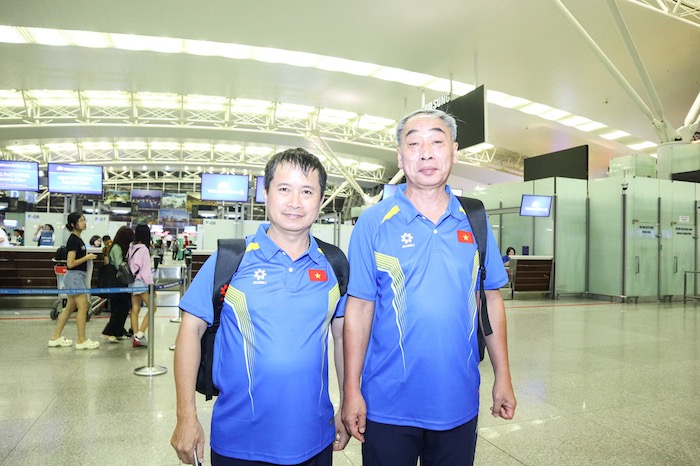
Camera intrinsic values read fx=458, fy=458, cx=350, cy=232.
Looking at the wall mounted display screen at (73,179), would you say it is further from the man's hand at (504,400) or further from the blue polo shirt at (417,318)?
the man's hand at (504,400)

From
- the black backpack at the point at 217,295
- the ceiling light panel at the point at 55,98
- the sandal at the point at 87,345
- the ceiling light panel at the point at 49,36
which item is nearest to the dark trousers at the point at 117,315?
the sandal at the point at 87,345

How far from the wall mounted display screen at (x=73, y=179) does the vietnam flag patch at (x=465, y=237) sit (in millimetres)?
12401

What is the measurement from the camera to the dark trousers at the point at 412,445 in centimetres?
147

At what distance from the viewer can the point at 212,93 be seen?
691 inches

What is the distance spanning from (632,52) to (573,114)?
893 cm

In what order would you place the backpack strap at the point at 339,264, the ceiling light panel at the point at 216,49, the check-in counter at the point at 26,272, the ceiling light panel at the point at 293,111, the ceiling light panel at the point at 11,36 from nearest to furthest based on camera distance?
the backpack strap at the point at 339,264 < the check-in counter at the point at 26,272 < the ceiling light panel at the point at 11,36 < the ceiling light panel at the point at 216,49 < the ceiling light panel at the point at 293,111

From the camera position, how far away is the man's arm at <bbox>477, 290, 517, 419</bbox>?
1.67 m

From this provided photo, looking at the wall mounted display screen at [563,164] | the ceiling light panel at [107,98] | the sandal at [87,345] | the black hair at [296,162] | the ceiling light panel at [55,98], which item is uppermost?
the ceiling light panel at [107,98]

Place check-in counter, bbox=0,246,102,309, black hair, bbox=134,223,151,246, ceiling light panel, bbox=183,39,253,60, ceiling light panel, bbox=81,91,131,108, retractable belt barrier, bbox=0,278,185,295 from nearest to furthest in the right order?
retractable belt barrier, bbox=0,278,185,295
black hair, bbox=134,223,151,246
check-in counter, bbox=0,246,102,309
ceiling light panel, bbox=183,39,253,60
ceiling light panel, bbox=81,91,131,108

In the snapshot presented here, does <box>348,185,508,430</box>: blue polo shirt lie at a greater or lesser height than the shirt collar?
lesser

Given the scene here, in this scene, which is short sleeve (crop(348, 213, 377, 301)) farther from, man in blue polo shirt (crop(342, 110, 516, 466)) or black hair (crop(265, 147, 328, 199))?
black hair (crop(265, 147, 328, 199))

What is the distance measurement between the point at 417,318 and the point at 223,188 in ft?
43.0

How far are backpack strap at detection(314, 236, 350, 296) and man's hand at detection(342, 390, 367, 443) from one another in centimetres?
34

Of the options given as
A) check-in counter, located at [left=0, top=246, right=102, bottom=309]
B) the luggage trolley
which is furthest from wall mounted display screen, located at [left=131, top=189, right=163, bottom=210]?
the luggage trolley
